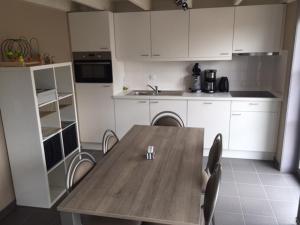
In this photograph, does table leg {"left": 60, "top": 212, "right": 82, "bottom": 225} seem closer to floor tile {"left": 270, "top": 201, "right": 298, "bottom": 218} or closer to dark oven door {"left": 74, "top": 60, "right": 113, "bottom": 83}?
floor tile {"left": 270, "top": 201, "right": 298, "bottom": 218}

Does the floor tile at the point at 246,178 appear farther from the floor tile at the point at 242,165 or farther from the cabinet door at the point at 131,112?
the cabinet door at the point at 131,112

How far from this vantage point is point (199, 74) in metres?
4.02

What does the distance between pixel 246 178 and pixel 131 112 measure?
74.5 inches

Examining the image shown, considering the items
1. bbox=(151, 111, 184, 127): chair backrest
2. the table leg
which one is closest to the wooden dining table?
the table leg

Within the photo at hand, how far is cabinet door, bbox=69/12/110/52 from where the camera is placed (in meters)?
3.68

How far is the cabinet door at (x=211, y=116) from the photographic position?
3637mm

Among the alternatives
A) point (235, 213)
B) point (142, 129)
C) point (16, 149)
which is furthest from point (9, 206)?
point (235, 213)

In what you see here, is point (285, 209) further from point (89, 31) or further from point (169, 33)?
point (89, 31)

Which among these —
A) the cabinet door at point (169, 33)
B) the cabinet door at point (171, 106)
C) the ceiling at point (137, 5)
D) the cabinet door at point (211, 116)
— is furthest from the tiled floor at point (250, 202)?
the ceiling at point (137, 5)

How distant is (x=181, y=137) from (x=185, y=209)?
1.14m

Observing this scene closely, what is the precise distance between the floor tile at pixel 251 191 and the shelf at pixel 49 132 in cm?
223

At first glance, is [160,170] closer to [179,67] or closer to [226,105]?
[226,105]

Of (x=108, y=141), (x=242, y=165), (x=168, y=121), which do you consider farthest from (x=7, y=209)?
(x=242, y=165)

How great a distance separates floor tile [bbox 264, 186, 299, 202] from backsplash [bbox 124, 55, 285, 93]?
4.56 feet
